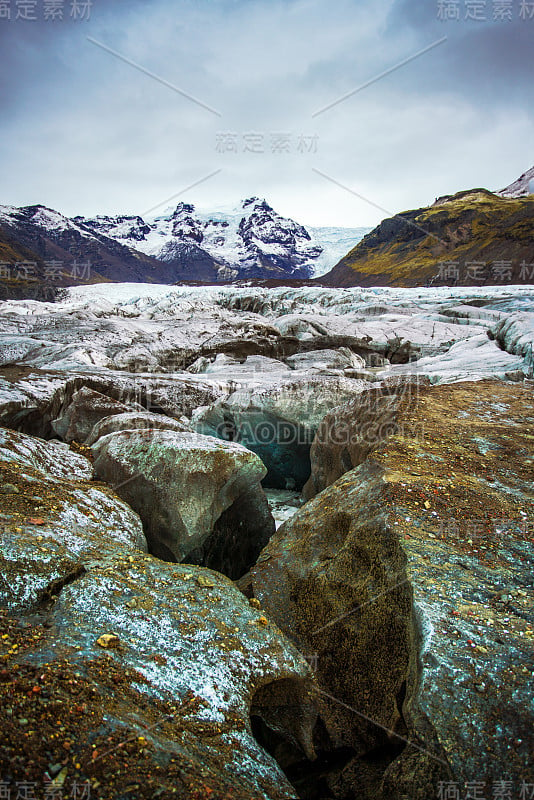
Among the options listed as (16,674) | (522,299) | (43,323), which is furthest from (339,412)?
(522,299)

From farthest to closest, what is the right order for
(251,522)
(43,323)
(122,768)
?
(43,323), (251,522), (122,768)

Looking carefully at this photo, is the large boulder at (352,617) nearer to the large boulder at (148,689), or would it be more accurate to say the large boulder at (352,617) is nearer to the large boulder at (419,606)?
the large boulder at (419,606)

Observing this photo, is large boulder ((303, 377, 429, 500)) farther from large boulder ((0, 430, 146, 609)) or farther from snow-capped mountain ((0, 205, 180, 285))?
snow-capped mountain ((0, 205, 180, 285))

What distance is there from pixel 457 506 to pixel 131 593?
9.27ft

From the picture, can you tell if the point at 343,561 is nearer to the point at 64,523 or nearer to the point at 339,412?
the point at 64,523

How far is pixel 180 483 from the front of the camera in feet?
16.7

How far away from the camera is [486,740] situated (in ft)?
7.82

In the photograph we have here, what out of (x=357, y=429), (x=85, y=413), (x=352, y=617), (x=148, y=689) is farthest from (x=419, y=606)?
(x=85, y=413)

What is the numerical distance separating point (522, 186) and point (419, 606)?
14516 cm

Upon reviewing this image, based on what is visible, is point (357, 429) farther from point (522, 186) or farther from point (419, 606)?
point (522, 186)

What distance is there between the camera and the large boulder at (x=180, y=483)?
505 centimetres

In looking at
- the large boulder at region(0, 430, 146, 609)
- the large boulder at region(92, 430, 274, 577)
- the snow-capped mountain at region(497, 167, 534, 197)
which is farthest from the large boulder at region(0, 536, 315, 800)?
the snow-capped mountain at region(497, 167, 534, 197)

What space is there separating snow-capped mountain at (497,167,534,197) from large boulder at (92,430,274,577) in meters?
130

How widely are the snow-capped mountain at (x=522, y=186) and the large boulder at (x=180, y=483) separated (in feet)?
427
